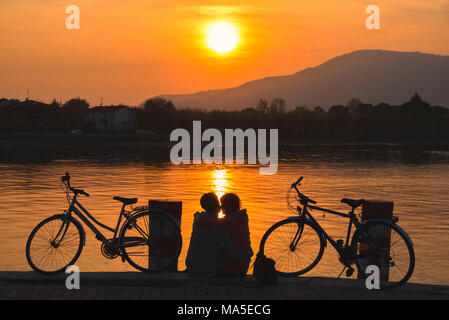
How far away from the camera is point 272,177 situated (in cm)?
3328

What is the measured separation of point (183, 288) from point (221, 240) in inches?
29.5

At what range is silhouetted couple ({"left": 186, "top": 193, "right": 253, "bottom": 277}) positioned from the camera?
7637mm

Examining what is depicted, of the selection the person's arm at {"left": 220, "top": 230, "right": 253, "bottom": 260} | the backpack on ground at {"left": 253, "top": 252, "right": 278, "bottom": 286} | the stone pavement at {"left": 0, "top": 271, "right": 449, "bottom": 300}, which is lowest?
the stone pavement at {"left": 0, "top": 271, "right": 449, "bottom": 300}

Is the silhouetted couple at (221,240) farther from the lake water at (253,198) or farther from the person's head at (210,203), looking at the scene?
the lake water at (253,198)

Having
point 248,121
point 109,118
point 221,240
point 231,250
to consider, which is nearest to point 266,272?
point 231,250

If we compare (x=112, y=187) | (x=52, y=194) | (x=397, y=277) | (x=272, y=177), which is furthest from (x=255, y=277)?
(x=272, y=177)

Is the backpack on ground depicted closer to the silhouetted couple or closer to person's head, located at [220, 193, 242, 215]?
the silhouetted couple

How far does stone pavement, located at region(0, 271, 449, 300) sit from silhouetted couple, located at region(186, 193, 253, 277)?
0.16 meters

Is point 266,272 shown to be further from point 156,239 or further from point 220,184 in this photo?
point 220,184

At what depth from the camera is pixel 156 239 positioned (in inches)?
320

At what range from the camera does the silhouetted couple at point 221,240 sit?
7637 millimetres

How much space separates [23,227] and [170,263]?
8.46m

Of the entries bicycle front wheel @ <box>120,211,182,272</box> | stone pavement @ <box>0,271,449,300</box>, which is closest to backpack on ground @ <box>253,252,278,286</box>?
stone pavement @ <box>0,271,449,300</box>
